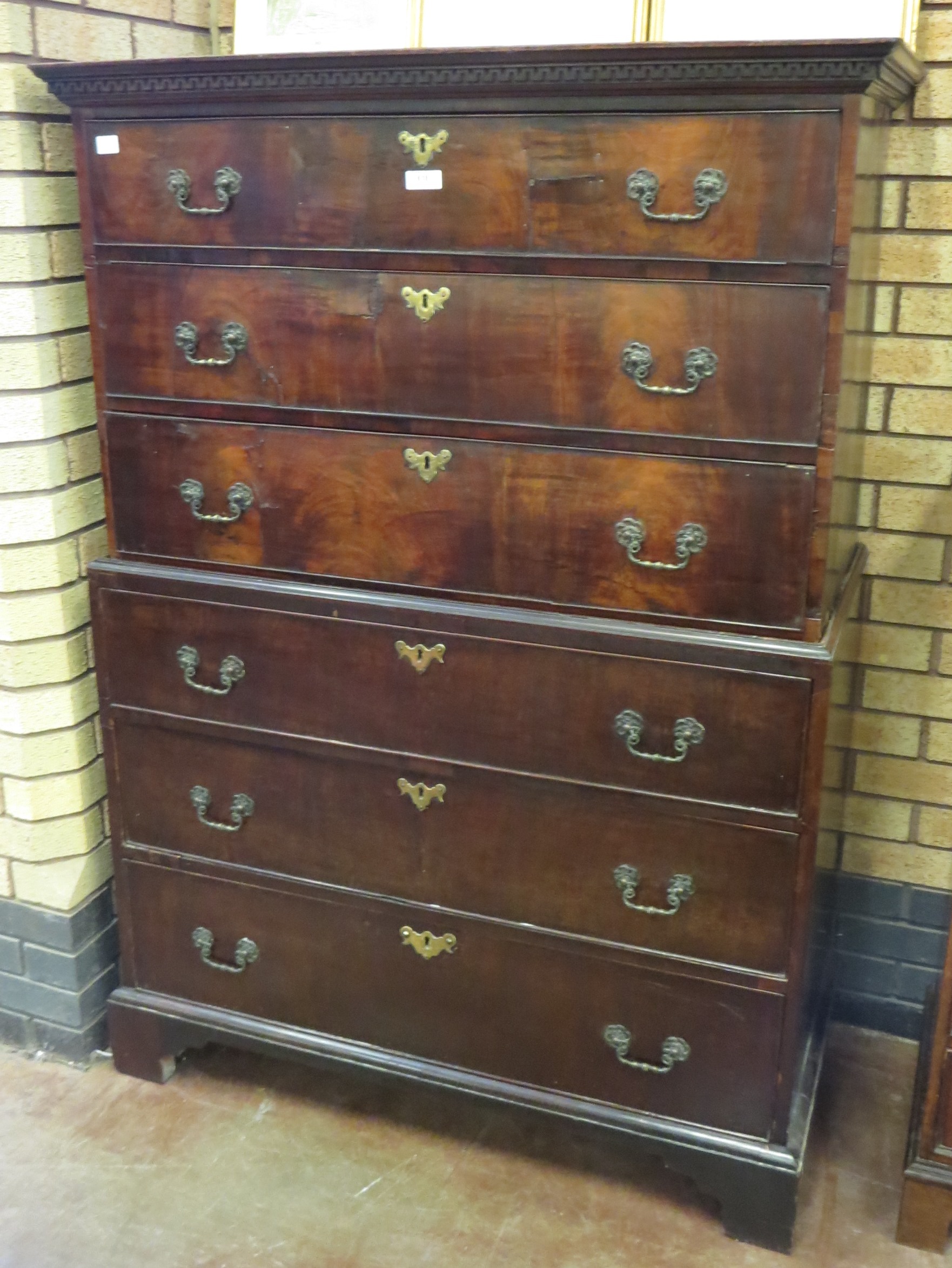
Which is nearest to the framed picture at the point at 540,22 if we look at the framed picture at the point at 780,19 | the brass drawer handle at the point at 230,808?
the framed picture at the point at 780,19

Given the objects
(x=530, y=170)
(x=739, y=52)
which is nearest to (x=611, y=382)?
(x=530, y=170)

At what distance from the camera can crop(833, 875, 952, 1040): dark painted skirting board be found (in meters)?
2.38

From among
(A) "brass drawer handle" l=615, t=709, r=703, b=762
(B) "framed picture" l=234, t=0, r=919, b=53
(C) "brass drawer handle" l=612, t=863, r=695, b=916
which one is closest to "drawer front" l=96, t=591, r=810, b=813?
(A) "brass drawer handle" l=615, t=709, r=703, b=762

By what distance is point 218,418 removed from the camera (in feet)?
6.37

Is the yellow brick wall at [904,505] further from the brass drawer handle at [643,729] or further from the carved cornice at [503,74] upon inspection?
the brass drawer handle at [643,729]

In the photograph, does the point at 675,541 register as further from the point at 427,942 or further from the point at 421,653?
the point at 427,942

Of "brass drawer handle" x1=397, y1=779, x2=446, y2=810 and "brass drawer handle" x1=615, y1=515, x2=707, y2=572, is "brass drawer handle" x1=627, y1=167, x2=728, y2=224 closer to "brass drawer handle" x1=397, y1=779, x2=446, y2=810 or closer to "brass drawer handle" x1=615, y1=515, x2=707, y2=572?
"brass drawer handle" x1=615, y1=515, x2=707, y2=572

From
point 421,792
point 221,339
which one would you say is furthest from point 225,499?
point 421,792

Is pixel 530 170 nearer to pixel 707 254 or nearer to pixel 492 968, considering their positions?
pixel 707 254

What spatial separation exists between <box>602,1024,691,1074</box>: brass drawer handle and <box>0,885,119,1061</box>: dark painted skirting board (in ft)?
3.21

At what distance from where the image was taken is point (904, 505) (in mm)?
2178

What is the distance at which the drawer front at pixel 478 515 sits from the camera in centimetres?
171

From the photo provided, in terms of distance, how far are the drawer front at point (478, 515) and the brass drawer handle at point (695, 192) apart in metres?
0.31

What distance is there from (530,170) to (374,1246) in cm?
159
